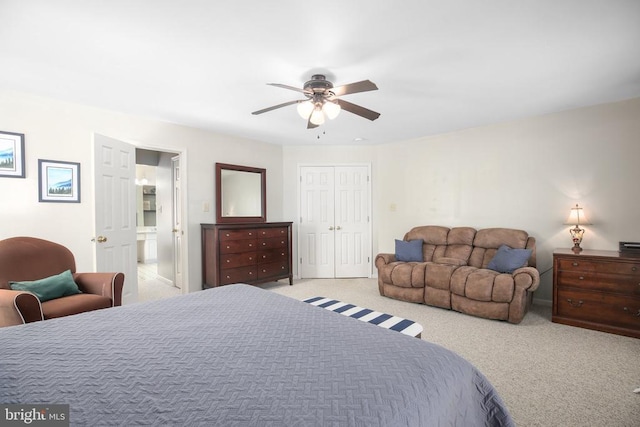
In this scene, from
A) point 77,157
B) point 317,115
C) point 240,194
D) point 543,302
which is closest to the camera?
point 317,115

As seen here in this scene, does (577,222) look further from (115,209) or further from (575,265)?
(115,209)

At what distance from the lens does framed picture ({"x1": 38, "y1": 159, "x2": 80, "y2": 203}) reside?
10.1ft

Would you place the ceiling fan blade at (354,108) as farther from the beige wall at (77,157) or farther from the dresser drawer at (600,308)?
the dresser drawer at (600,308)

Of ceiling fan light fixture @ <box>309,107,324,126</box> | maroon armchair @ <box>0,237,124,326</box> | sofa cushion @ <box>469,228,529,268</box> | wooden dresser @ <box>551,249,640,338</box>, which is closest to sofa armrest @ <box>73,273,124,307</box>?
maroon armchair @ <box>0,237,124,326</box>

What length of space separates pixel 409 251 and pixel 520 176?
1.81 meters

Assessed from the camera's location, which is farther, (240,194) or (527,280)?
(240,194)

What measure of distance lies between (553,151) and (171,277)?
6.07 m

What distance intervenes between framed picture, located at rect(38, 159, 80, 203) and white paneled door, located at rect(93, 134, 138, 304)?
384 mm

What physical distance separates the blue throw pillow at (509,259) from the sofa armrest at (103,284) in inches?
159

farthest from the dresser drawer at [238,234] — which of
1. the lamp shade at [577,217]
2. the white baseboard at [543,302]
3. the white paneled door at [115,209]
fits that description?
the lamp shade at [577,217]

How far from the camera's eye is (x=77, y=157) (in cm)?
333

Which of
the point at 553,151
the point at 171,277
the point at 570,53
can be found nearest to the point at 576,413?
the point at 570,53

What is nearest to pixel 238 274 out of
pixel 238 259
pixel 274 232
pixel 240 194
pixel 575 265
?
pixel 238 259

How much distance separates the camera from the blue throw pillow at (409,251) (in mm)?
4326
